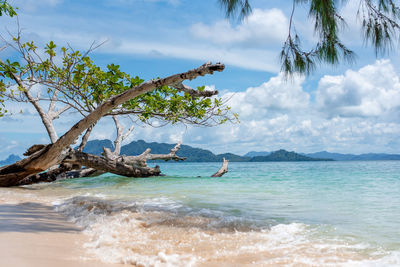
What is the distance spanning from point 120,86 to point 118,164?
14.9ft

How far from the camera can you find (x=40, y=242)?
10.7 ft

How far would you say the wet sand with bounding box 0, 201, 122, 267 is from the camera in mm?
2618

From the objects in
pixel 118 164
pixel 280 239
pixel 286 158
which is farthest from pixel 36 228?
pixel 286 158

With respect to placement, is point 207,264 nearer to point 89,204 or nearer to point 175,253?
point 175,253

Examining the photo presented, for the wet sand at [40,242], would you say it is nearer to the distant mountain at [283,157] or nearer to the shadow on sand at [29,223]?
the shadow on sand at [29,223]

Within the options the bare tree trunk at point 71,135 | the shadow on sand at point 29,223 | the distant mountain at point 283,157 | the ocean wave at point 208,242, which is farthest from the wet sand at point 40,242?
the distant mountain at point 283,157

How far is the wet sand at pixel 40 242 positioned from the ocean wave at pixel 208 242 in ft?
0.60

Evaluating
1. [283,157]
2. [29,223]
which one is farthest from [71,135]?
[283,157]

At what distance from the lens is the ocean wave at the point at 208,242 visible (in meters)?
3.06

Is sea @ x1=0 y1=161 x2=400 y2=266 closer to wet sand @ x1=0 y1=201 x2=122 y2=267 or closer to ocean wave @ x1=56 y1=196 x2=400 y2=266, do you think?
ocean wave @ x1=56 y1=196 x2=400 y2=266

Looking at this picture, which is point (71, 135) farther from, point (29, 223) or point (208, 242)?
point (208, 242)

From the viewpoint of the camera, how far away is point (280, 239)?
3.98m

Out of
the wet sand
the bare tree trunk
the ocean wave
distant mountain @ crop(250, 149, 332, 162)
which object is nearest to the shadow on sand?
the wet sand

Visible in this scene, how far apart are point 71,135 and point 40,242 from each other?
5069 millimetres
